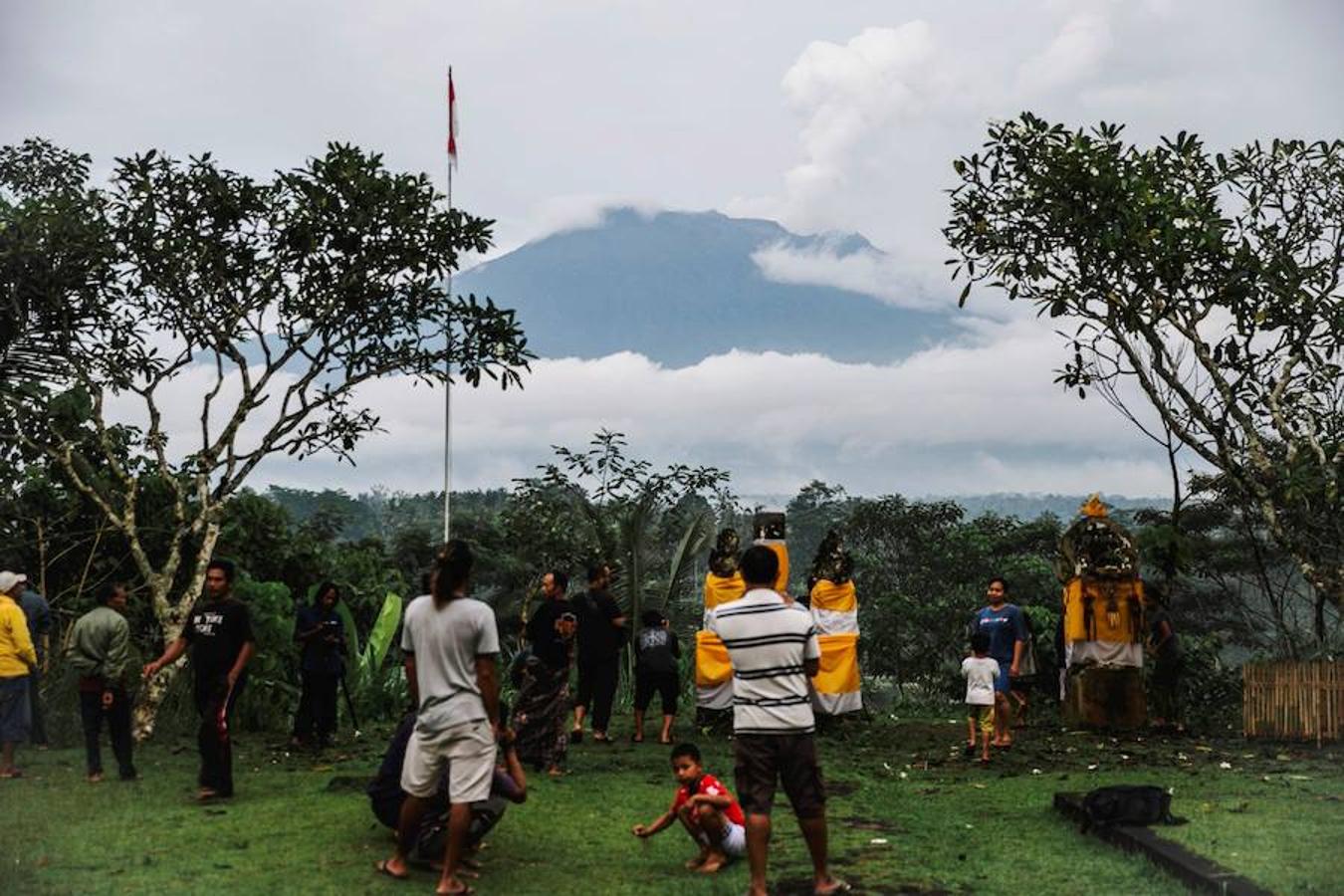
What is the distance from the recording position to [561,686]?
10836 mm

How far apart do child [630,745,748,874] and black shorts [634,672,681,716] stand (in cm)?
555

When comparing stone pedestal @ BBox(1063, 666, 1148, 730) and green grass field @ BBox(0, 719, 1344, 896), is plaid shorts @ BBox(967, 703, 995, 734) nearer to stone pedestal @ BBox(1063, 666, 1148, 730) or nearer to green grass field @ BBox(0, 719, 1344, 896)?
green grass field @ BBox(0, 719, 1344, 896)

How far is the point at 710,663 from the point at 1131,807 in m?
6.06

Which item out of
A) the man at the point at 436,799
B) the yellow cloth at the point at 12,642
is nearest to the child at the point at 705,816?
the man at the point at 436,799

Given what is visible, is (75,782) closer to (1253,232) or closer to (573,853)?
(573,853)

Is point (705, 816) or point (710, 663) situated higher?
point (710, 663)

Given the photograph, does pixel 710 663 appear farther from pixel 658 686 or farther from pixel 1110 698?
pixel 1110 698

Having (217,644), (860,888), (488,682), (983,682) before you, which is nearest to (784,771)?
(860,888)

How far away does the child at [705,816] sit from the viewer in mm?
7594

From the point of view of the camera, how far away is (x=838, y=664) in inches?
557


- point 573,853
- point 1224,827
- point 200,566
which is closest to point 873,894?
point 573,853

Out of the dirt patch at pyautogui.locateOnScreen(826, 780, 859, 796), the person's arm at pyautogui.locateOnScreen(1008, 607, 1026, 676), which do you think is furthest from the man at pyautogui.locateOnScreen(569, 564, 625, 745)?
the person's arm at pyautogui.locateOnScreen(1008, 607, 1026, 676)

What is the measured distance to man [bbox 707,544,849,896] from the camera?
21.8 feet

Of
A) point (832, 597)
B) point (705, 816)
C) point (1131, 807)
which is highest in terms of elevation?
point (832, 597)
